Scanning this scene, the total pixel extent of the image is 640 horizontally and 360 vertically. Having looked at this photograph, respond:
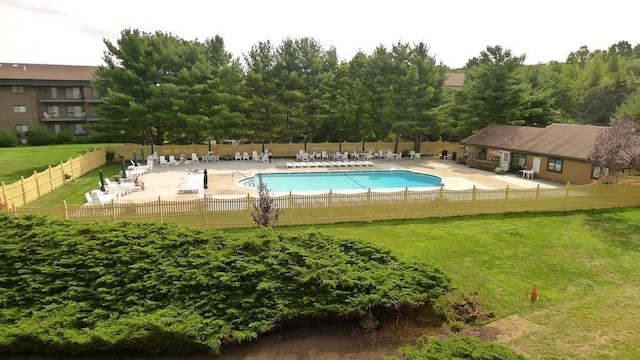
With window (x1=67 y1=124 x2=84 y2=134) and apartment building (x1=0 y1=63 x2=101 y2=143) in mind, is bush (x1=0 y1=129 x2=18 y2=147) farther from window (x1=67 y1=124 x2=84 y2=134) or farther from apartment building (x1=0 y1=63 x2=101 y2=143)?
window (x1=67 y1=124 x2=84 y2=134)

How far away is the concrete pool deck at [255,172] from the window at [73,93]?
27.0m

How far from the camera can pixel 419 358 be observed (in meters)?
6.00

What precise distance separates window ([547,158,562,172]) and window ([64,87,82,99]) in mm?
49695

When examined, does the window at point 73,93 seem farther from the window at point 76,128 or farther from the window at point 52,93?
the window at point 76,128

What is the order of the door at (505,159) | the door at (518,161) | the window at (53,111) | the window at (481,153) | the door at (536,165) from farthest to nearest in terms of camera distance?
the window at (53,111) < the window at (481,153) < the door at (505,159) < the door at (518,161) < the door at (536,165)

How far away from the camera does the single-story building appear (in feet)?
79.1

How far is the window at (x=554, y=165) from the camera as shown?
25281 millimetres

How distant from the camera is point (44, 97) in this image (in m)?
46.3

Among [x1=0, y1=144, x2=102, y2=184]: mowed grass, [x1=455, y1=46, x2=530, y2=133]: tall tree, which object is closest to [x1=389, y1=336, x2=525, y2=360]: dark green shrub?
[x1=0, y1=144, x2=102, y2=184]: mowed grass

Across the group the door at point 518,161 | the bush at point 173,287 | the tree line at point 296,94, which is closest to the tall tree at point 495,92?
the tree line at point 296,94

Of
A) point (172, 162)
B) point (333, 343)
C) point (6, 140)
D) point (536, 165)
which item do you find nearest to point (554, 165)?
point (536, 165)

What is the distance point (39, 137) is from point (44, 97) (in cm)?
783

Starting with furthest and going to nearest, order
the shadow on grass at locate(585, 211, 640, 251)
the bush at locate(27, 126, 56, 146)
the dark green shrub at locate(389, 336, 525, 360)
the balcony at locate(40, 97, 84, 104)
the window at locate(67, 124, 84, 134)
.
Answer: the window at locate(67, 124, 84, 134) < the balcony at locate(40, 97, 84, 104) < the bush at locate(27, 126, 56, 146) < the shadow on grass at locate(585, 211, 640, 251) < the dark green shrub at locate(389, 336, 525, 360)

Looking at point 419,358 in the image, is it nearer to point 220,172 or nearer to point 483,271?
point 483,271
